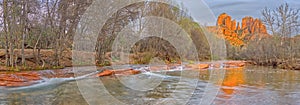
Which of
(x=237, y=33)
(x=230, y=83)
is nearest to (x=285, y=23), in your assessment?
(x=230, y=83)

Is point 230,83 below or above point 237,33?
below

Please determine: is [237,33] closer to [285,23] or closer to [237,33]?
[237,33]

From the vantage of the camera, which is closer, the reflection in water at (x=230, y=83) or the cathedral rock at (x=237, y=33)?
the reflection in water at (x=230, y=83)

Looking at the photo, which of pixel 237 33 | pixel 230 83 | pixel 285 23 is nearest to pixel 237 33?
pixel 237 33

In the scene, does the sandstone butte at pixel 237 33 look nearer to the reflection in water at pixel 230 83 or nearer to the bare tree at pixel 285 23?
the bare tree at pixel 285 23

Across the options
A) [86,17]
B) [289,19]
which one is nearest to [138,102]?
[86,17]

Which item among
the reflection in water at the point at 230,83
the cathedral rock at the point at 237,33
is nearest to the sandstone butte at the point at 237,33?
the cathedral rock at the point at 237,33

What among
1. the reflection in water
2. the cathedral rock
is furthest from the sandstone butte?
the reflection in water

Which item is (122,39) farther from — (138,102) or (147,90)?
(138,102)

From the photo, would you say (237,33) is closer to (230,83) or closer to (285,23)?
(285,23)

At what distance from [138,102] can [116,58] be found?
13544 mm

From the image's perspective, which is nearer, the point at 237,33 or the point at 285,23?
the point at 285,23

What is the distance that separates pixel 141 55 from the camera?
20.4 m

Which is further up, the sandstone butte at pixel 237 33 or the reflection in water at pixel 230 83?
the sandstone butte at pixel 237 33
